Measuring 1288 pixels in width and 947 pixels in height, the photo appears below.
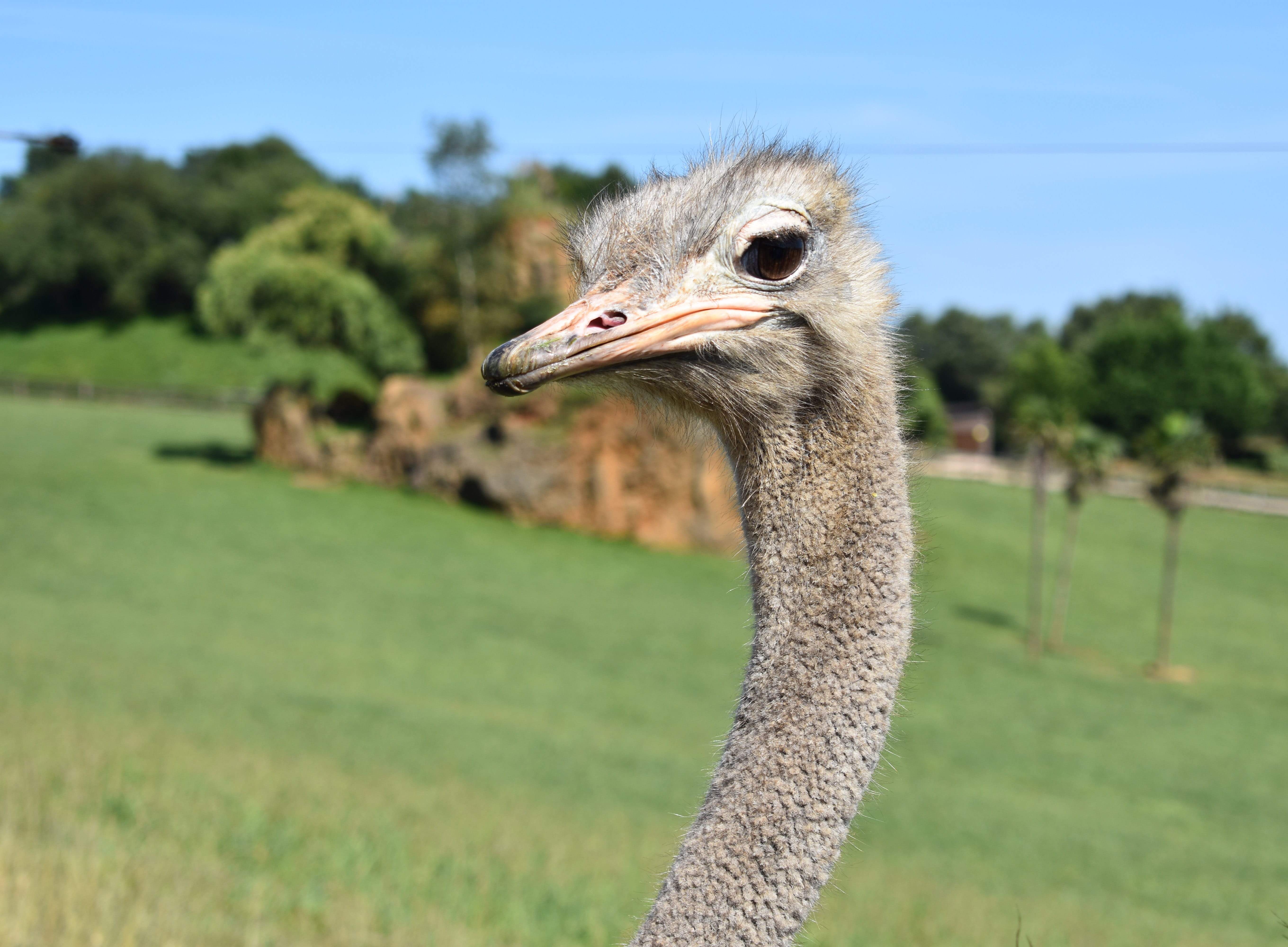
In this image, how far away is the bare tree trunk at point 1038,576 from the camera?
29734 mm

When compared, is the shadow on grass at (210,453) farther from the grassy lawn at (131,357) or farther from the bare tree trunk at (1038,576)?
the bare tree trunk at (1038,576)

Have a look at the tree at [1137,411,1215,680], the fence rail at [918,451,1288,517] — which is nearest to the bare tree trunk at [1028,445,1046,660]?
the tree at [1137,411,1215,680]

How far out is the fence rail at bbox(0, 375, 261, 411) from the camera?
52.6m

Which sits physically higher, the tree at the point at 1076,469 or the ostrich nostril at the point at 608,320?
the ostrich nostril at the point at 608,320

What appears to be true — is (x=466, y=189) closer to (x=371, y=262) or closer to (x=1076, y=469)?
(x=371, y=262)

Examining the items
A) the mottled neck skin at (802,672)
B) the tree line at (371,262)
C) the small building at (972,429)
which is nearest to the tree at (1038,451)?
the tree line at (371,262)

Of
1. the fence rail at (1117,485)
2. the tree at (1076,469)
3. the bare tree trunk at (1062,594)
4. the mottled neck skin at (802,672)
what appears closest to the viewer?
the mottled neck skin at (802,672)

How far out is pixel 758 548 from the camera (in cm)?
225

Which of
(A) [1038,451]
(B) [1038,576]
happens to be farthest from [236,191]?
(B) [1038,576]

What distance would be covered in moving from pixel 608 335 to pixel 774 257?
0.34m

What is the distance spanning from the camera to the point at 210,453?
3650cm

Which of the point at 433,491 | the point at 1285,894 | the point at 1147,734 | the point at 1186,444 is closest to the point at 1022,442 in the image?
the point at 1186,444

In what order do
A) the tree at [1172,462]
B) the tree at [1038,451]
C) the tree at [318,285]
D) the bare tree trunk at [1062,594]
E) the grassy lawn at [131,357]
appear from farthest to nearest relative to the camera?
the grassy lawn at [131,357] → the tree at [318,285] → the bare tree trunk at [1062,594] → the tree at [1172,462] → the tree at [1038,451]

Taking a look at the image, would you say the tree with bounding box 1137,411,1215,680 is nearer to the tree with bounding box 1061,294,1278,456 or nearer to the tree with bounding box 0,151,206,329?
the tree with bounding box 1061,294,1278,456
